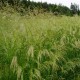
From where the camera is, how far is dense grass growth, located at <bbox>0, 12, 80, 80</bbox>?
372 cm

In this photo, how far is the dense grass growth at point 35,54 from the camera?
146 inches

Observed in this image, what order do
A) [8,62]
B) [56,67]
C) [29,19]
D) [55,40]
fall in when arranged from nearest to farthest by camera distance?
1. [8,62]
2. [56,67]
3. [55,40]
4. [29,19]

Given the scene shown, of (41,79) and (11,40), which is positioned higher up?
(11,40)

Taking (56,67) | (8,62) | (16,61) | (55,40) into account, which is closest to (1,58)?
(8,62)

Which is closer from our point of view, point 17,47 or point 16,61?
point 16,61

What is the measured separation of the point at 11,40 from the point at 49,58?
1.85ft

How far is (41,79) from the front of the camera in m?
Result: 3.88

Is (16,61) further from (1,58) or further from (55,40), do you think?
(55,40)

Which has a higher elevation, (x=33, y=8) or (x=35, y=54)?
(x=33, y=8)

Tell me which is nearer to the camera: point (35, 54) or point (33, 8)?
point (35, 54)

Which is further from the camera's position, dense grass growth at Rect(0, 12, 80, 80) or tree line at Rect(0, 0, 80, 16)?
tree line at Rect(0, 0, 80, 16)

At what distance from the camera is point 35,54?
13.3 feet

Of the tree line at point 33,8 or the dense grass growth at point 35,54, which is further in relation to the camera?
the tree line at point 33,8

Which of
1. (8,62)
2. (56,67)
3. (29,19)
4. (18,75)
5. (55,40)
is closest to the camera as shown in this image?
(18,75)
